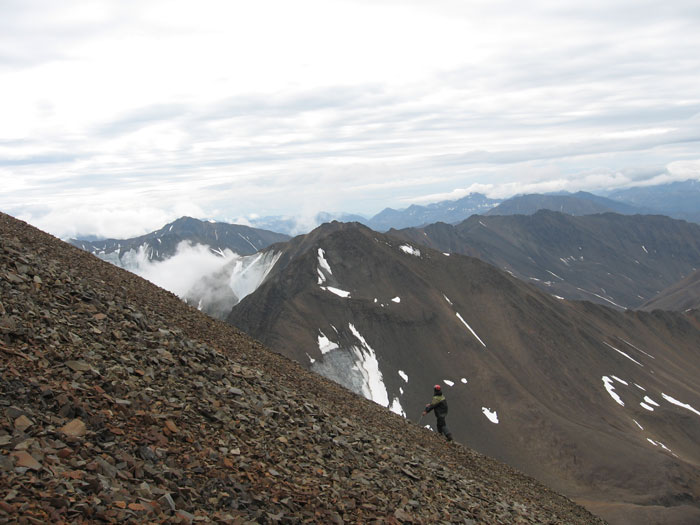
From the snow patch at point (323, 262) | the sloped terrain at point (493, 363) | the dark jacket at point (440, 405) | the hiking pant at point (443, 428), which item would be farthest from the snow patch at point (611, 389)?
the dark jacket at point (440, 405)

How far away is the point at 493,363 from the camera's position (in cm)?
11850

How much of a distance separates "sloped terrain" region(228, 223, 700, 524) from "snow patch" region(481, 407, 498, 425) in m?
0.23

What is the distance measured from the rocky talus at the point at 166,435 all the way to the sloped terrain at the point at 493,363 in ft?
192

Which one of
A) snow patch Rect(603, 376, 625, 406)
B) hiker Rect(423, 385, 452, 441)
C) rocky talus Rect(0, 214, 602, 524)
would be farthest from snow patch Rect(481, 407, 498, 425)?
rocky talus Rect(0, 214, 602, 524)

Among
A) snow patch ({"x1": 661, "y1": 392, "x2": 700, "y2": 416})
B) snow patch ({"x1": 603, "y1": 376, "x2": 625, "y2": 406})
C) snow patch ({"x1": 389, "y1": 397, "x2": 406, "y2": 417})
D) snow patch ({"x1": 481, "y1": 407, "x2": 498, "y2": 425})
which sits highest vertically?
snow patch ({"x1": 389, "y1": 397, "x2": 406, "y2": 417})

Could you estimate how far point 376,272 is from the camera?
5522 inches

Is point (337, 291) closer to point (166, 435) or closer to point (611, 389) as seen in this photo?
point (611, 389)

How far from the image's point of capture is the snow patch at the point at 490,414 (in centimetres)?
10329

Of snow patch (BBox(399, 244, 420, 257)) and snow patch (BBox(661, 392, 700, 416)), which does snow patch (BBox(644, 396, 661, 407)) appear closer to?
snow patch (BBox(661, 392, 700, 416))

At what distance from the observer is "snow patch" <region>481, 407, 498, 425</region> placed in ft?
339

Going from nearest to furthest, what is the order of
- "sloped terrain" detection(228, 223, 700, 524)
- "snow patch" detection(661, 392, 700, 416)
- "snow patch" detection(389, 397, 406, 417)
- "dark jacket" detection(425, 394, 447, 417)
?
"dark jacket" detection(425, 394, 447, 417) < "sloped terrain" detection(228, 223, 700, 524) < "snow patch" detection(389, 397, 406, 417) < "snow patch" detection(661, 392, 700, 416)

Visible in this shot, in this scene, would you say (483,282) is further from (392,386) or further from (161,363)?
(161,363)

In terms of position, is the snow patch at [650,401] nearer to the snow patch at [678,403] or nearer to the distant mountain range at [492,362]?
the distant mountain range at [492,362]

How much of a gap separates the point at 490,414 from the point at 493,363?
54.2 feet
